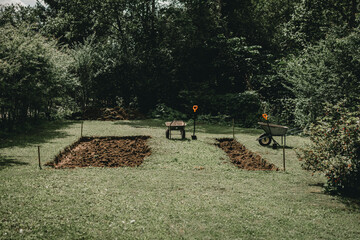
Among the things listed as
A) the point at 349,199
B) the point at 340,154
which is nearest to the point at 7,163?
the point at 340,154

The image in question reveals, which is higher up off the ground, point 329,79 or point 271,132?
point 329,79

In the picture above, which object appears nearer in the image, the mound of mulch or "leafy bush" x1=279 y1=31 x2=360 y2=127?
the mound of mulch

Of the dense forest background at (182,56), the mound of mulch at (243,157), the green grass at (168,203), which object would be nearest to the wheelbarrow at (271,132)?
the mound of mulch at (243,157)

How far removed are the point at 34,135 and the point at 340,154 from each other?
10.1m

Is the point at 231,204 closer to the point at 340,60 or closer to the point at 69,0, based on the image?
the point at 340,60

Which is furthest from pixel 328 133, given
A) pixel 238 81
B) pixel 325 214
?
pixel 238 81

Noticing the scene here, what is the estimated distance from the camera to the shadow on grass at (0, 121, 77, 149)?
945cm

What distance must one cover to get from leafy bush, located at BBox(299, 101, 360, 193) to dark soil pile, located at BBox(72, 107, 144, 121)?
12.4m

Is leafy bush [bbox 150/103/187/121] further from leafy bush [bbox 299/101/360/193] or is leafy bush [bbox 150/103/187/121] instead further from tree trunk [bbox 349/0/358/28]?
tree trunk [bbox 349/0/358/28]

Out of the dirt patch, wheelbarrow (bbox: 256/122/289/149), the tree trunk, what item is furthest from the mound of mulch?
the tree trunk

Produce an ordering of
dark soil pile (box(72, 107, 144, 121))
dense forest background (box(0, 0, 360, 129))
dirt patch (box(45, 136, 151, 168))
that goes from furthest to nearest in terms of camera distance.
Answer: dense forest background (box(0, 0, 360, 129)) < dark soil pile (box(72, 107, 144, 121)) < dirt patch (box(45, 136, 151, 168))

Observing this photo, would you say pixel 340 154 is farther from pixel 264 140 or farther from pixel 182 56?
pixel 182 56

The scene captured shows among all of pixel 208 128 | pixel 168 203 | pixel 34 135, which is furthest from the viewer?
pixel 208 128

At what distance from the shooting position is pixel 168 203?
196 inches
